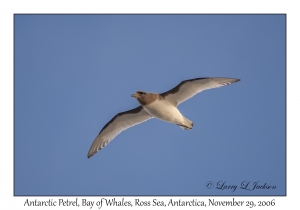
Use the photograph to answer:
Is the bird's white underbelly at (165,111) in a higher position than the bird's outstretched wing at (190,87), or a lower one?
lower

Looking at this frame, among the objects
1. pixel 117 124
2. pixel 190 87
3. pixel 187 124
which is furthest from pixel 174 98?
pixel 117 124

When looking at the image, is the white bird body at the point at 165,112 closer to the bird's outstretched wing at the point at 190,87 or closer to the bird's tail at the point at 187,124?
the bird's tail at the point at 187,124

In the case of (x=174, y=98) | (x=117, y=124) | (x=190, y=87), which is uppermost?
(x=190, y=87)

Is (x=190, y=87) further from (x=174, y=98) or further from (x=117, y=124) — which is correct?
(x=117, y=124)

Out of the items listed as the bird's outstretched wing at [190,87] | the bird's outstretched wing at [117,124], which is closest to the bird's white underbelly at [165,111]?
the bird's outstretched wing at [190,87]

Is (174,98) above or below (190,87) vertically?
below

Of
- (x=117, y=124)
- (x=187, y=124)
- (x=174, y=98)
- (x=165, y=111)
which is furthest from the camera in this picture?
(x=117, y=124)
